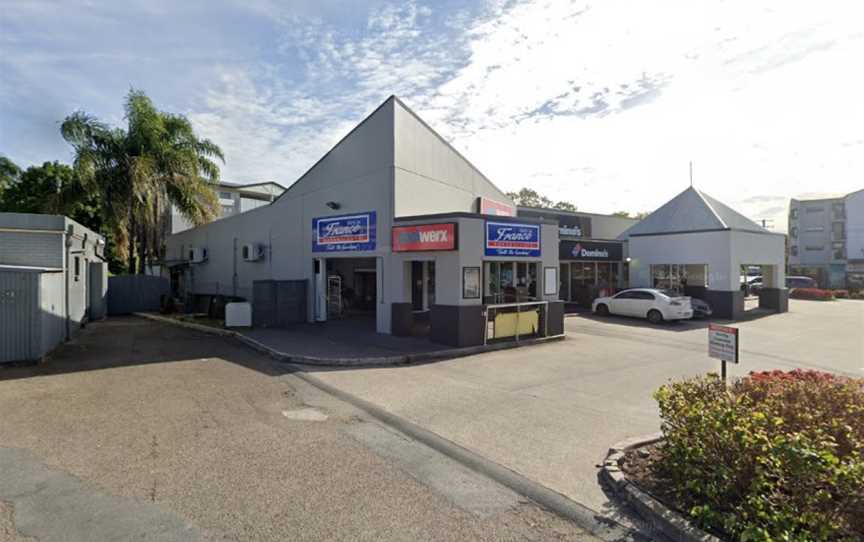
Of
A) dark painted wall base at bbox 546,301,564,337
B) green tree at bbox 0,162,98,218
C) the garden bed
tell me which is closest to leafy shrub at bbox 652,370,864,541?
the garden bed

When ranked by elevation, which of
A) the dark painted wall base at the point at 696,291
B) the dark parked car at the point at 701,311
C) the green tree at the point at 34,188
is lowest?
the dark parked car at the point at 701,311

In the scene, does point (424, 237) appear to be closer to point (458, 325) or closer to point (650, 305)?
point (458, 325)

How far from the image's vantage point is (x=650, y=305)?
18.5 meters

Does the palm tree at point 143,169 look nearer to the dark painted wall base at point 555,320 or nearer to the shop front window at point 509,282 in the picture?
the shop front window at point 509,282

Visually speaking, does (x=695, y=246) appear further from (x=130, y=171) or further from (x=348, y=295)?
(x=130, y=171)

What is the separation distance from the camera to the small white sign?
238 inches

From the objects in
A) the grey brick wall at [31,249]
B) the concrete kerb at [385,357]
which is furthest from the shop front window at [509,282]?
the grey brick wall at [31,249]

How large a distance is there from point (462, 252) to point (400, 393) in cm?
529

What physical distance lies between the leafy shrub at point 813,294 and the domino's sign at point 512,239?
1151 inches

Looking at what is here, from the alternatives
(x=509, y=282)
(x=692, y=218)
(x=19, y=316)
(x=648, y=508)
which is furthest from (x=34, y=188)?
(x=692, y=218)

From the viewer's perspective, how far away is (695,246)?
21.3 m

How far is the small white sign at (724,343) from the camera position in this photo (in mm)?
6055

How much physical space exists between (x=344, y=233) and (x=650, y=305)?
13.2 m

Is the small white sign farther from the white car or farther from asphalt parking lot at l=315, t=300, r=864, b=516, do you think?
the white car
